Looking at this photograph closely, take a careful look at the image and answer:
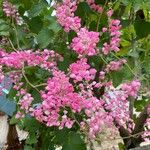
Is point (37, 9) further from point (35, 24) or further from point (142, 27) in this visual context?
point (142, 27)

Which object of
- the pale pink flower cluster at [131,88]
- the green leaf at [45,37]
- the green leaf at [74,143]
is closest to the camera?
the pale pink flower cluster at [131,88]

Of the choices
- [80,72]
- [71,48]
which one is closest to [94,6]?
[71,48]

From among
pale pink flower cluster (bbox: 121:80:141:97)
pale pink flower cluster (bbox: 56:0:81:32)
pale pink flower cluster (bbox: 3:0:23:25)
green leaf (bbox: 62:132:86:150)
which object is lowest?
green leaf (bbox: 62:132:86:150)

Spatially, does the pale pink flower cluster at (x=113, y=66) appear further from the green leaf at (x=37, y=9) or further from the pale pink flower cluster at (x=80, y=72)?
the green leaf at (x=37, y=9)

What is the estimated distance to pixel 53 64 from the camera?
1.58 metres

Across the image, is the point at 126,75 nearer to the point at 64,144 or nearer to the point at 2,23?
the point at 64,144

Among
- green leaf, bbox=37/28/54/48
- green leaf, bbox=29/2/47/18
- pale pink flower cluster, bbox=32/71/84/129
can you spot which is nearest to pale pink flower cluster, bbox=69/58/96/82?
pale pink flower cluster, bbox=32/71/84/129

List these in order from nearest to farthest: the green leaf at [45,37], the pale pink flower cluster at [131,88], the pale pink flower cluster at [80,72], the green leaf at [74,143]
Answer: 1. the pale pink flower cluster at [80,72]
2. the pale pink flower cluster at [131,88]
3. the green leaf at [45,37]
4. the green leaf at [74,143]

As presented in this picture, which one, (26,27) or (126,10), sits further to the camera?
(126,10)

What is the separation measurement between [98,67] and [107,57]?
13cm

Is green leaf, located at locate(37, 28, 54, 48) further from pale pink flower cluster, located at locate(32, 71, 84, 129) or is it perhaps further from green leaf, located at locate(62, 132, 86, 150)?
green leaf, located at locate(62, 132, 86, 150)

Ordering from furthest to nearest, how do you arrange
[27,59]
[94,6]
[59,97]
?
[94,6]
[27,59]
[59,97]

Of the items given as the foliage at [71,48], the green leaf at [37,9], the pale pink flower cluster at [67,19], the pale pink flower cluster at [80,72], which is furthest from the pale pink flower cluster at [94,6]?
the pale pink flower cluster at [80,72]

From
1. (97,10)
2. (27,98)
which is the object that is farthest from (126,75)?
(27,98)
